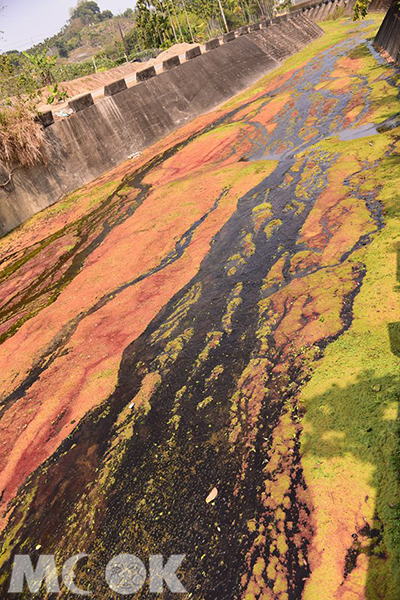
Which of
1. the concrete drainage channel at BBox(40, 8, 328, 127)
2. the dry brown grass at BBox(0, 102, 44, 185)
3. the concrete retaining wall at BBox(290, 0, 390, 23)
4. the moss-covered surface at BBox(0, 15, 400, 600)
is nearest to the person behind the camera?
the moss-covered surface at BBox(0, 15, 400, 600)

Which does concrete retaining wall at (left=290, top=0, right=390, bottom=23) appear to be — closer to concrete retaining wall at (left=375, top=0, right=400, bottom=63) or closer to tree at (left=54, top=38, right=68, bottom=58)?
concrete retaining wall at (left=375, top=0, right=400, bottom=63)

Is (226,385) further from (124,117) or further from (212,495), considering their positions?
(124,117)

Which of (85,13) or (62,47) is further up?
(85,13)

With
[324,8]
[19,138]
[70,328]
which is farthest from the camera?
[324,8]

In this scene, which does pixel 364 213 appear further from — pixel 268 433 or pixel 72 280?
pixel 72 280

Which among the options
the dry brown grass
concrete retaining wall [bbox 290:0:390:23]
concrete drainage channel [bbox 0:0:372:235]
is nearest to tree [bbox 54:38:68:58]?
concrete retaining wall [bbox 290:0:390:23]

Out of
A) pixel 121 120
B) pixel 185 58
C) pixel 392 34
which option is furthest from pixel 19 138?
pixel 392 34
